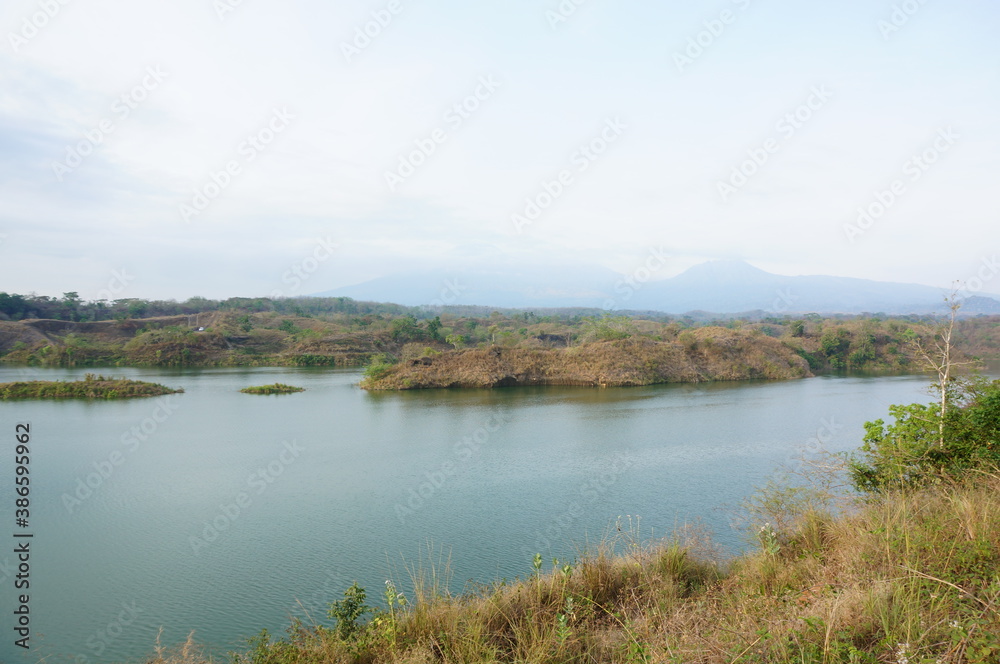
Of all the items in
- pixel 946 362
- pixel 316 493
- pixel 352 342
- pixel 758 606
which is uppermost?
pixel 946 362

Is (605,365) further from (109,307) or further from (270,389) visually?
(109,307)

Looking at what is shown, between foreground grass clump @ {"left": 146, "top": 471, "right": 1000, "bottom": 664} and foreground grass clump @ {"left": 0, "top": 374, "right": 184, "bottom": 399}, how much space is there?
22236 millimetres

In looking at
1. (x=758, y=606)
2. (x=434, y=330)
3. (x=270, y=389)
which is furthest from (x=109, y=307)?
(x=758, y=606)

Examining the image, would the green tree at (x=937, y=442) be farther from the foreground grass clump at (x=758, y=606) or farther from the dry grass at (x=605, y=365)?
the dry grass at (x=605, y=365)

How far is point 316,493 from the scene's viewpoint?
11055 mm

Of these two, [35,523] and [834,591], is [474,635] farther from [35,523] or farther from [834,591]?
[35,523]

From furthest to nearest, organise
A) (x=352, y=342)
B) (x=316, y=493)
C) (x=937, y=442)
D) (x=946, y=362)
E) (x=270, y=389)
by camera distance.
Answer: (x=352, y=342) < (x=270, y=389) < (x=316, y=493) < (x=937, y=442) < (x=946, y=362)

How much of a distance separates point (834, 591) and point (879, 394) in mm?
24554

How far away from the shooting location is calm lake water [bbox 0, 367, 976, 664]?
6977 mm

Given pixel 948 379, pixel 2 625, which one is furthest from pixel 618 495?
pixel 2 625

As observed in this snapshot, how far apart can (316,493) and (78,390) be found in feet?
61.0

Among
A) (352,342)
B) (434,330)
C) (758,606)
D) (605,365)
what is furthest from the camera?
(352,342)

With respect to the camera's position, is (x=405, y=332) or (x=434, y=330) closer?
(x=434, y=330)

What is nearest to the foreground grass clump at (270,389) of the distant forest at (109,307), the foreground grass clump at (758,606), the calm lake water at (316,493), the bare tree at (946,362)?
the calm lake water at (316,493)
